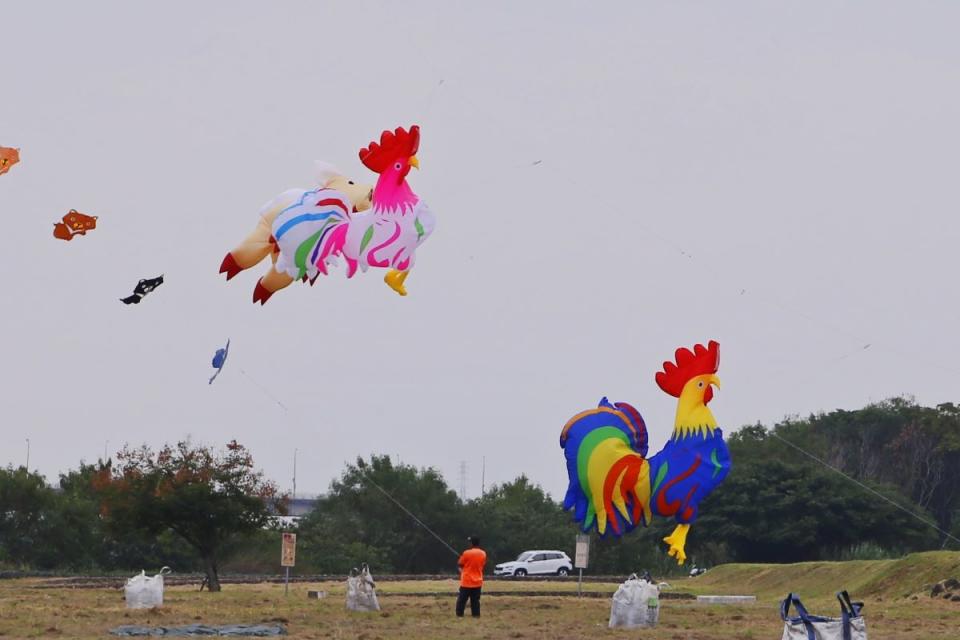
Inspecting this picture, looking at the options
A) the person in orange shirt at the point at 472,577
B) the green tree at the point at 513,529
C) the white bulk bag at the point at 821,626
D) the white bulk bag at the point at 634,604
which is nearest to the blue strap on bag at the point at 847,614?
the white bulk bag at the point at 821,626

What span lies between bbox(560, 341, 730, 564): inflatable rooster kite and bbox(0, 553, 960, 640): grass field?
5.56 ft

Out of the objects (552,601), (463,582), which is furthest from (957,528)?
(463,582)

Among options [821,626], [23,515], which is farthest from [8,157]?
[23,515]

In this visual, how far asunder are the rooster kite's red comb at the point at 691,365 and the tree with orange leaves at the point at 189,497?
13.9 m

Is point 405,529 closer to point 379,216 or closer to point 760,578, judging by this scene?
point 760,578

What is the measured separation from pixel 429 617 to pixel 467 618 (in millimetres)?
619

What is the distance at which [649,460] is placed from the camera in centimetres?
3048

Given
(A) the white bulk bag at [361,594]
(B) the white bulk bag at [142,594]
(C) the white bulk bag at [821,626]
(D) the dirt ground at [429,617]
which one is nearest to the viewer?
(C) the white bulk bag at [821,626]

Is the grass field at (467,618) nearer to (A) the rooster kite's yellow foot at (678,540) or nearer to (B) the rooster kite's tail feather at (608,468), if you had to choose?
(A) the rooster kite's yellow foot at (678,540)

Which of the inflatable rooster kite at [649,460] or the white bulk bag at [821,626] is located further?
the inflatable rooster kite at [649,460]

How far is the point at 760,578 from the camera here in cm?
4772

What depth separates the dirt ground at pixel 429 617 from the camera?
25359 millimetres

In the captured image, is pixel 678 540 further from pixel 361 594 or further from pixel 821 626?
pixel 821 626

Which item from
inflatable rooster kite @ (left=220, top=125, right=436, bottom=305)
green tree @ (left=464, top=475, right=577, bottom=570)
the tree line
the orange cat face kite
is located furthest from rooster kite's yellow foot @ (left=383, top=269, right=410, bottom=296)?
green tree @ (left=464, top=475, right=577, bottom=570)
